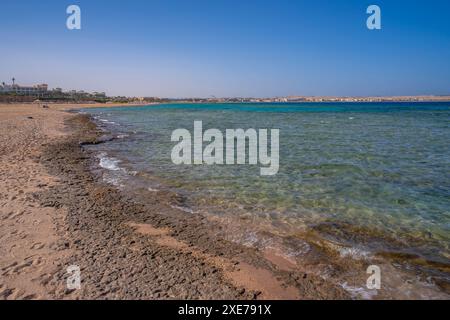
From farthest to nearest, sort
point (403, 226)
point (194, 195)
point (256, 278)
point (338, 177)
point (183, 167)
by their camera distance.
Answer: point (183, 167) → point (338, 177) → point (194, 195) → point (403, 226) → point (256, 278)

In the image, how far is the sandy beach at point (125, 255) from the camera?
4.43 meters

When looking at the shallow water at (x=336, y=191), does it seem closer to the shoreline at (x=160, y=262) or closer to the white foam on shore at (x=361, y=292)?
the shoreline at (x=160, y=262)

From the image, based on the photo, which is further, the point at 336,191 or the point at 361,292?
the point at 336,191

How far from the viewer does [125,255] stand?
5.37 m

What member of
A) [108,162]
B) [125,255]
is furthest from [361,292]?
[108,162]

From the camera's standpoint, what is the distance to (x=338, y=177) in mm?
10914

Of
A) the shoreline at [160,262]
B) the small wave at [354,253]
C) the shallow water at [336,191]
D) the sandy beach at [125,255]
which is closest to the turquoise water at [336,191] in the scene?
the shallow water at [336,191]

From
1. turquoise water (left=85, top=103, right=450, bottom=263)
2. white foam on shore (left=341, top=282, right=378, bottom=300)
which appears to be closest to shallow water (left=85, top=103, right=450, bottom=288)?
turquoise water (left=85, top=103, right=450, bottom=263)

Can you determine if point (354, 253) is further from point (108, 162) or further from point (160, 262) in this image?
point (108, 162)

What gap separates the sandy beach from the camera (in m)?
4.43

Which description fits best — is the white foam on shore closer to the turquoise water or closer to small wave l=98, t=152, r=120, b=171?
the turquoise water
